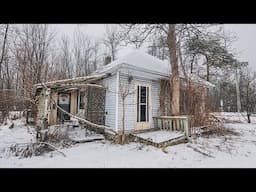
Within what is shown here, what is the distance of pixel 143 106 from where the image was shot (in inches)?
308

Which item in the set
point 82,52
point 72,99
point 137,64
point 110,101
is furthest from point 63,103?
point 82,52

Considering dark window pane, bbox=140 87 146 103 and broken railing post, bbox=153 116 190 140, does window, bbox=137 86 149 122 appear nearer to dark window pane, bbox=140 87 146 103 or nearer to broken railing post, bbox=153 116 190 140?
dark window pane, bbox=140 87 146 103

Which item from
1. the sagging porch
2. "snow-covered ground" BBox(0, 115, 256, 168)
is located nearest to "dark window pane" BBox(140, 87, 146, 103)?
the sagging porch

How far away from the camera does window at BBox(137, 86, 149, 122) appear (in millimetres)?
7668

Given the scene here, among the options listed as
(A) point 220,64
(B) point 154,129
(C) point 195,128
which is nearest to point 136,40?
(B) point 154,129

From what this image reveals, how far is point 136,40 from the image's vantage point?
8.05 metres

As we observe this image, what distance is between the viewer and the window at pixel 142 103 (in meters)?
7.67

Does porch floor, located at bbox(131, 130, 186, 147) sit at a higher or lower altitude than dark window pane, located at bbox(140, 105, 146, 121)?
lower

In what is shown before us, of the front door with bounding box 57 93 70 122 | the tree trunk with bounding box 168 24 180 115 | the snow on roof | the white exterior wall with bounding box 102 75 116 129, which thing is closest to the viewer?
the snow on roof

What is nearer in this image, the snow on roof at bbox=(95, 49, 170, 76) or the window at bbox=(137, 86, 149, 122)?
the snow on roof at bbox=(95, 49, 170, 76)

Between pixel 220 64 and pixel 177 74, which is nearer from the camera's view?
pixel 177 74

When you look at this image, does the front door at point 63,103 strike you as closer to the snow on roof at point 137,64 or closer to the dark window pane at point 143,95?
the snow on roof at point 137,64
